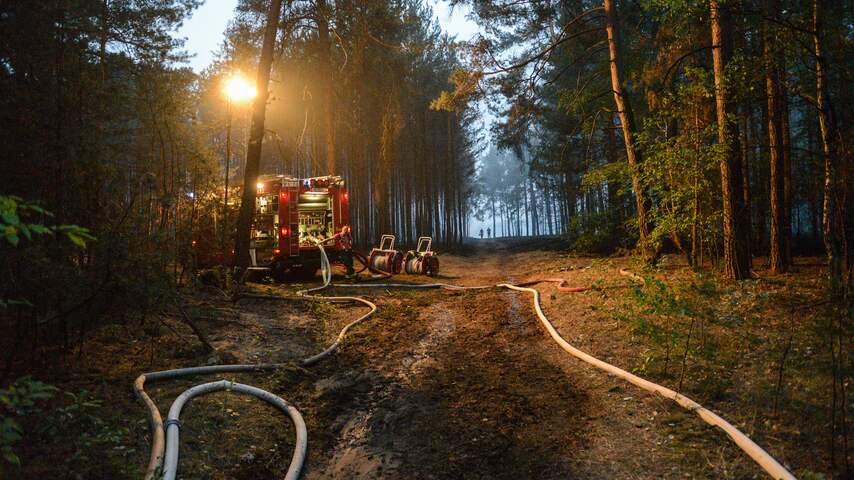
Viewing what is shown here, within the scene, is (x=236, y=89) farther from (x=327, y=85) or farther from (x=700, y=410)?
(x=700, y=410)

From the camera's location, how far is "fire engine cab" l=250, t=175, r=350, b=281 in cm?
1343

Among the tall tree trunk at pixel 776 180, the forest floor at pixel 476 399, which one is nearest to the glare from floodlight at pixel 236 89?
the forest floor at pixel 476 399

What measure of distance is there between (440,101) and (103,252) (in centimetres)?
986

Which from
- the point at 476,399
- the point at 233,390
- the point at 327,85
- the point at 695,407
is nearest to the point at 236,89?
the point at 233,390

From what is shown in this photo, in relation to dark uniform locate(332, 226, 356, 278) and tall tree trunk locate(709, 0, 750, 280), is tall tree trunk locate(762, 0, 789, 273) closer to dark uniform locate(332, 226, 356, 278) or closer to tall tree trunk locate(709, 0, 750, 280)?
tall tree trunk locate(709, 0, 750, 280)

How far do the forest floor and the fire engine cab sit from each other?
5.96 m

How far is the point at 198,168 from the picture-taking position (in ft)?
28.3

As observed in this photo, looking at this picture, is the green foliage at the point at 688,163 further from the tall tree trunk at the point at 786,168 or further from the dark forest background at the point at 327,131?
the tall tree trunk at the point at 786,168

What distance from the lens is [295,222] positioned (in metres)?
13.5

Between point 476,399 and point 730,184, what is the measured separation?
21.4 feet

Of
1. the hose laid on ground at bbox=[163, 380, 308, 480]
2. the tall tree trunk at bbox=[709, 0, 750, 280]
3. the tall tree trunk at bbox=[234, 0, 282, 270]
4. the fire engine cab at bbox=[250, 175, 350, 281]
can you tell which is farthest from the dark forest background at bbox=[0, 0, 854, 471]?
the fire engine cab at bbox=[250, 175, 350, 281]

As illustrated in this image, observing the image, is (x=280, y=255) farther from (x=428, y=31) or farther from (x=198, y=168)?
(x=428, y=31)

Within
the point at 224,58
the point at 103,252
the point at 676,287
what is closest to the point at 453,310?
the point at 676,287

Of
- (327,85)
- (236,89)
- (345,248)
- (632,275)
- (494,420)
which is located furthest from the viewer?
(327,85)
